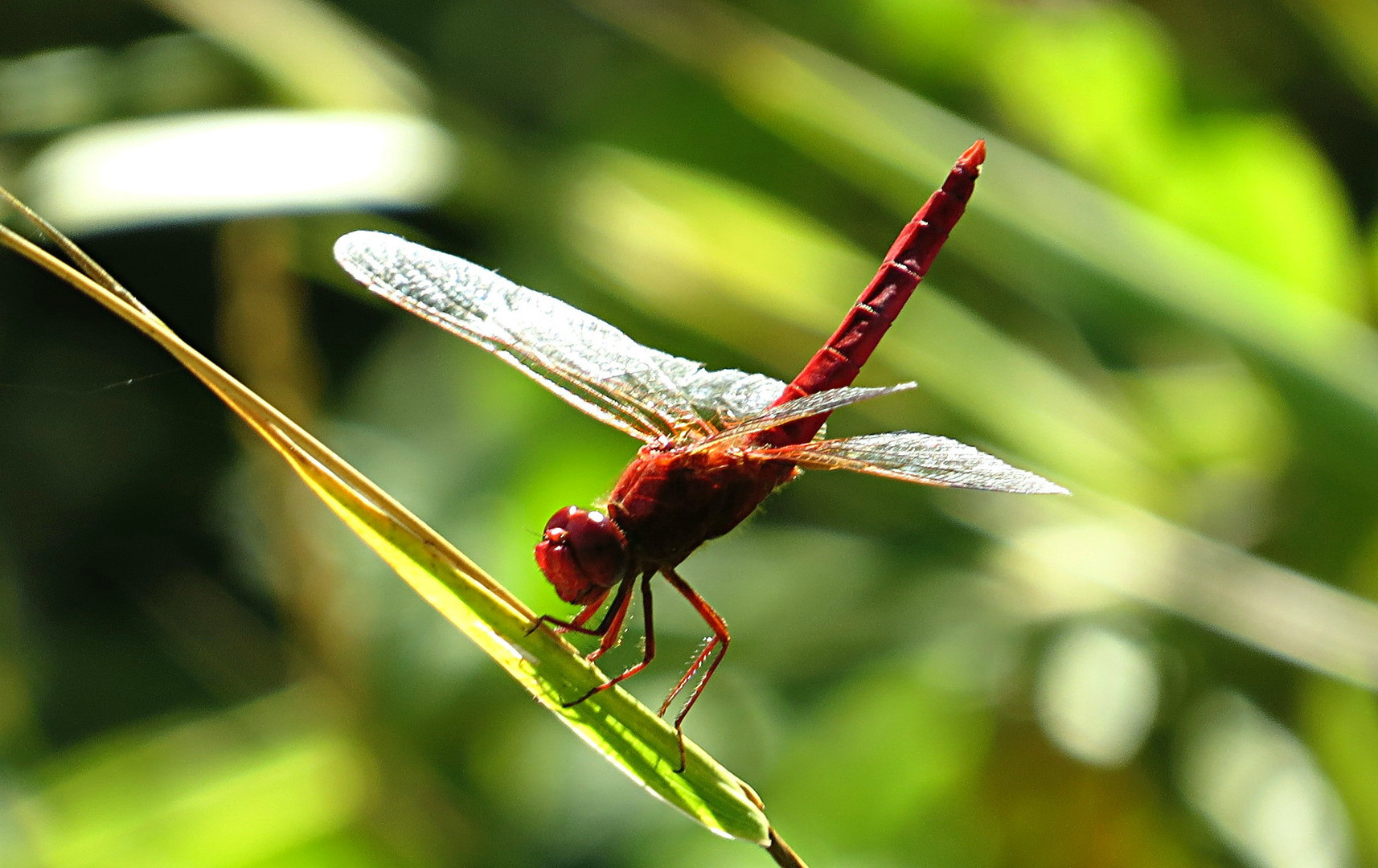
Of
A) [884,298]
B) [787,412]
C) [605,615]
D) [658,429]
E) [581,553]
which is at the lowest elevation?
[605,615]

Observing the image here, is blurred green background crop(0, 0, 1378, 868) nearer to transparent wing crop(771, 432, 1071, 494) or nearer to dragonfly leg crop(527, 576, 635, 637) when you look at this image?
dragonfly leg crop(527, 576, 635, 637)

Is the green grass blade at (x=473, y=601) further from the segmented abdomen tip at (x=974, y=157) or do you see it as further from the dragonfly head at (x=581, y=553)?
the segmented abdomen tip at (x=974, y=157)

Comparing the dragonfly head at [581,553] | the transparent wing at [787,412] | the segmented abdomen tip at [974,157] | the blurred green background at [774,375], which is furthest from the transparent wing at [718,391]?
the segmented abdomen tip at [974,157]

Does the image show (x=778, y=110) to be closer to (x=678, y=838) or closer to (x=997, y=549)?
(x=997, y=549)

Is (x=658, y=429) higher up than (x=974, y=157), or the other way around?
(x=974, y=157)

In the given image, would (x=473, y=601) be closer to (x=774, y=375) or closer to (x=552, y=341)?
(x=552, y=341)

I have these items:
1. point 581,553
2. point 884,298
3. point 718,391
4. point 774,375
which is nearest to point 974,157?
point 884,298

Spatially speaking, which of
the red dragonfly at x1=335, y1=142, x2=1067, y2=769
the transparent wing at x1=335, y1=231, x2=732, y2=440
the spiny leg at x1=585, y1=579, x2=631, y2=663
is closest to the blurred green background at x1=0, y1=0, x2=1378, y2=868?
the spiny leg at x1=585, y1=579, x2=631, y2=663
